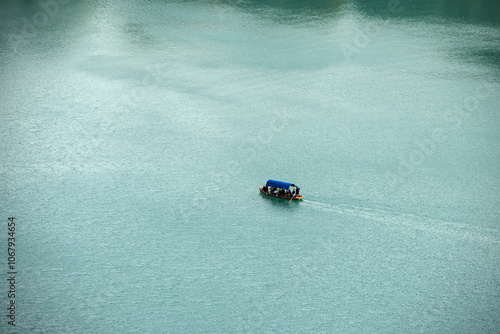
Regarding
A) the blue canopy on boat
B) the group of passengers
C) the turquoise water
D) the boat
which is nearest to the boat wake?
the turquoise water

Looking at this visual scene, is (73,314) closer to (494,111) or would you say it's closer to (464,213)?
(464,213)

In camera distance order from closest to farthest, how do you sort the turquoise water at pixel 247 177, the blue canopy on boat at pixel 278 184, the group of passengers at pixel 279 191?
1. the turquoise water at pixel 247 177
2. the blue canopy on boat at pixel 278 184
3. the group of passengers at pixel 279 191

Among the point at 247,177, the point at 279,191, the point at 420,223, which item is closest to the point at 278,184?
the point at 279,191

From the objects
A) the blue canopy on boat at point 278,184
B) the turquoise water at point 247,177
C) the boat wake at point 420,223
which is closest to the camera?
the turquoise water at point 247,177

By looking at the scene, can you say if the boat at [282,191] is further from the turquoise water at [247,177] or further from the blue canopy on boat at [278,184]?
the turquoise water at [247,177]

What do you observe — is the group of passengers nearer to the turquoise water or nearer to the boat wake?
the turquoise water

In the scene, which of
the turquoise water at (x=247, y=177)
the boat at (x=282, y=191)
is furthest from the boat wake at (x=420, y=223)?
the boat at (x=282, y=191)
